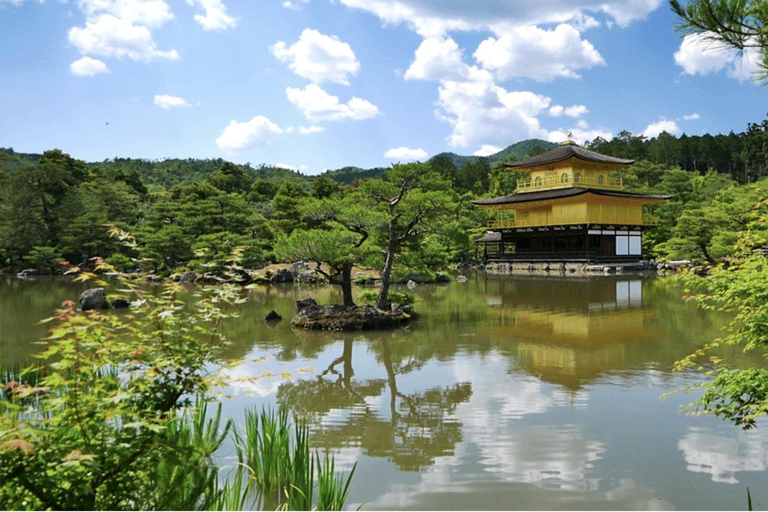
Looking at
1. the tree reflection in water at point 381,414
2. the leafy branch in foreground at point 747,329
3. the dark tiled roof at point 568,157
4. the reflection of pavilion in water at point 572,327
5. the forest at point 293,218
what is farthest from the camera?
the dark tiled roof at point 568,157

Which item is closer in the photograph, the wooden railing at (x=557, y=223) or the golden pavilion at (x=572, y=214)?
the golden pavilion at (x=572, y=214)

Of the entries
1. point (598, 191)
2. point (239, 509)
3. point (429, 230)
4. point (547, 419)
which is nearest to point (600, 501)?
point (547, 419)

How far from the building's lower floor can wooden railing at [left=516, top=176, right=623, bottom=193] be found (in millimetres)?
2767

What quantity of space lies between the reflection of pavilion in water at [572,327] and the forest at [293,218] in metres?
2.29

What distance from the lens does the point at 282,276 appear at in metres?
25.0

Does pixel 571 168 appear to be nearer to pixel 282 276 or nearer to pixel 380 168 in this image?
pixel 282 276

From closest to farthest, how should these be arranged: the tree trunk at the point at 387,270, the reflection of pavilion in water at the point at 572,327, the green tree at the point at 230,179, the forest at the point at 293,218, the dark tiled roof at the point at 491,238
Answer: the reflection of pavilion in water at the point at 572,327 → the forest at the point at 293,218 → the tree trunk at the point at 387,270 → the dark tiled roof at the point at 491,238 → the green tree at the point at 230,179

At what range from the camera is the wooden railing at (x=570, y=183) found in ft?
103

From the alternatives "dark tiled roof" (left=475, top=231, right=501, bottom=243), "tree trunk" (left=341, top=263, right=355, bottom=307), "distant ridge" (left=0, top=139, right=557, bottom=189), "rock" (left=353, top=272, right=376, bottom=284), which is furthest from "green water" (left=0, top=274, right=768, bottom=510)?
"distant ridge" (left=0, top=139, right=557, bottom=189)

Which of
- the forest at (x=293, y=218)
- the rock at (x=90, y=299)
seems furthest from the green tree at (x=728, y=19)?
the rock at (x=90, y=299)

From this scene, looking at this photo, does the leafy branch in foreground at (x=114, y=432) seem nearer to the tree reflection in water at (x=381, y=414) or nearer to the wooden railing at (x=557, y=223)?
the tree reflection in water at (x=381, y=414)

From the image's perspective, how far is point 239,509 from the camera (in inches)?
116

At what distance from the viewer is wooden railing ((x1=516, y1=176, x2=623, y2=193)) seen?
3127 centimetres

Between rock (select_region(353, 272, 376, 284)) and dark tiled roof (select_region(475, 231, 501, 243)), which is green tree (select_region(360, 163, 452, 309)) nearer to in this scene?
rock (select_region(353, 272, 376, 284))
